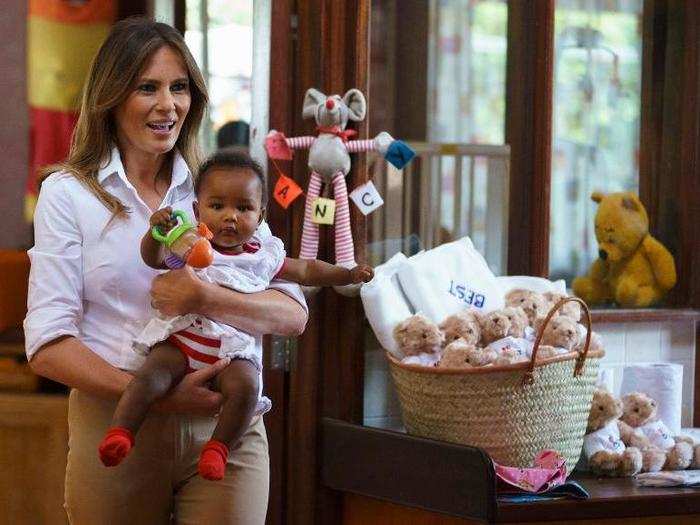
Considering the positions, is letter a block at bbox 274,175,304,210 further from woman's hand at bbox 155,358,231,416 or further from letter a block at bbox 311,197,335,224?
woman's hand at bbox 155,358,231,416

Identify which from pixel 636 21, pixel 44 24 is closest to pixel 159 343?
pixel 44 24

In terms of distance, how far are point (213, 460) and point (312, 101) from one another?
129 cm

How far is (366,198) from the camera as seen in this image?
297 cm

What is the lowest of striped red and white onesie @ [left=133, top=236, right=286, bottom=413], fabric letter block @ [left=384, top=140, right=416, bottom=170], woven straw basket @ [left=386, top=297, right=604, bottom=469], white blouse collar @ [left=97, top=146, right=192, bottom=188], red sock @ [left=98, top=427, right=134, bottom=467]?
woven straw basket @ [left=386, top=297, right=604, bottom=469]

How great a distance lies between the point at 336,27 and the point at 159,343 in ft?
4.09

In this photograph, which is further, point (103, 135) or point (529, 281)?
point (529, 281)

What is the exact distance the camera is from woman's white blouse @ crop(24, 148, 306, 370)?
6.47 ft

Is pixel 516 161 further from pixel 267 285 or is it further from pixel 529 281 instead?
pixel 267 285

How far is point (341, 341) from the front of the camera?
3031 millimetres

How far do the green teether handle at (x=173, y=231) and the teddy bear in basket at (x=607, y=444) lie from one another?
4.72 ft

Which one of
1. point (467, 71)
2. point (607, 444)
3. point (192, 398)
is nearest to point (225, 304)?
point (192, 398)

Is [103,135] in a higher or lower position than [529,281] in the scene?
higher

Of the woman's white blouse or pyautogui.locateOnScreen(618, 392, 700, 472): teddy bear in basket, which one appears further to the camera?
pyautogui.locateOnScreen(618, 392, 700, 472): teddy bear in basket

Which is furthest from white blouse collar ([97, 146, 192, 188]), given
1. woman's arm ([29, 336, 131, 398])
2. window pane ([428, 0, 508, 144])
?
window pane ([428, 0, 508, 144])
